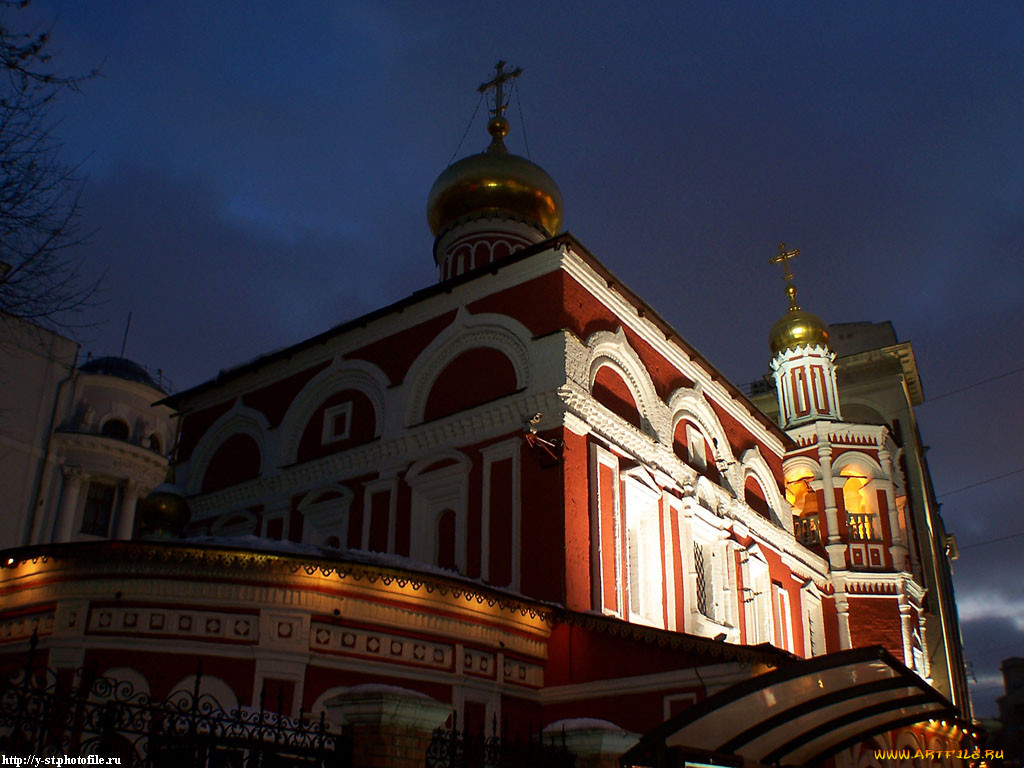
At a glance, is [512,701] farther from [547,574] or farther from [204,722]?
[204,722]

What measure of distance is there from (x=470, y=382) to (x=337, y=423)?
9.42 feet

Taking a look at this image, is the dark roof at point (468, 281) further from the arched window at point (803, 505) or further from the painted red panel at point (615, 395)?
the arched window at point (803, 505)

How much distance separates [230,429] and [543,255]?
715cm

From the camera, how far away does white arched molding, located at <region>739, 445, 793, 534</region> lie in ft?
62.8

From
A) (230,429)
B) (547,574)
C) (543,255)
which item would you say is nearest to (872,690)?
(547,574)

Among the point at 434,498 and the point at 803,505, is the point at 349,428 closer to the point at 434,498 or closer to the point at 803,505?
the point at 434,498

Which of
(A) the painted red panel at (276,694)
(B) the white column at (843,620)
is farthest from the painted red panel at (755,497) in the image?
(A) the painted red panel at (276,694)

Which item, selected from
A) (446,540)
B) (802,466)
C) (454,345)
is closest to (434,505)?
(446,540)

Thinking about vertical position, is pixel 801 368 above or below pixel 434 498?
above

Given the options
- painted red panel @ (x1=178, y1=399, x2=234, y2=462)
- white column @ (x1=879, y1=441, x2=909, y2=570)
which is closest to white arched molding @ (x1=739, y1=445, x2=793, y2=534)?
white column @ (x1=879, y1=441, x2=909, y2=570)

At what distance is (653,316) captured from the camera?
15.9 metres

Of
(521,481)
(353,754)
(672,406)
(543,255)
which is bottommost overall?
(353,754)

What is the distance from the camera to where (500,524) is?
43.1 feet

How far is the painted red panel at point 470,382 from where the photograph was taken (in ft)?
46.2
